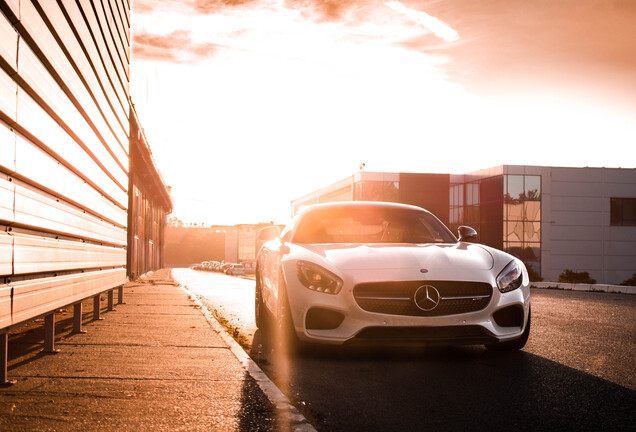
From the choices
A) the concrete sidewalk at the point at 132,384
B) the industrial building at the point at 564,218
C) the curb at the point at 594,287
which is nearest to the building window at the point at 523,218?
the industrial building at the point at 564,218

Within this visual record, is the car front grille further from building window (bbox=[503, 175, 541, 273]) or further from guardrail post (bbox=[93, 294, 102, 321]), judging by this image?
building window (bbox=[503, 175, 541, 273])

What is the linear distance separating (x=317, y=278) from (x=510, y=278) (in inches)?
66.1

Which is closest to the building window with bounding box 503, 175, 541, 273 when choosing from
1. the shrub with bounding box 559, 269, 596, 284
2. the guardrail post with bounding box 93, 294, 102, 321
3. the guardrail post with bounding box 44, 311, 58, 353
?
the shrub with bounding box 559, 269, 596, 284

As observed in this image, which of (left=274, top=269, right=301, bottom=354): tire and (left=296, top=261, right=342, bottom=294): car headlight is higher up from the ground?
(left=296, top=261, right=342, bottom=294): car headlight

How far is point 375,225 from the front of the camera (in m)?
7.46

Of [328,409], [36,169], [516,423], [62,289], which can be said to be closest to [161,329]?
[62,289]

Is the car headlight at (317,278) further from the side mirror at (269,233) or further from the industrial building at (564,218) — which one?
the industrial building at (564,218)

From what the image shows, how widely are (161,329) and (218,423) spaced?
156 inches

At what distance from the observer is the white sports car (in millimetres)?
5223

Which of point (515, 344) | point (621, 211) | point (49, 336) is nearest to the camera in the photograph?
point (49, 336)

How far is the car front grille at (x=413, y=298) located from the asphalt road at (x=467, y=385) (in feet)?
1.50

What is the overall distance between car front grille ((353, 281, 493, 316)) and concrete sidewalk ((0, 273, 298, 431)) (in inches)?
45.1

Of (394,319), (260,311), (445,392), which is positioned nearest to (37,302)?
(394,319)

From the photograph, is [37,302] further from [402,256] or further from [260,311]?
[260,311]
